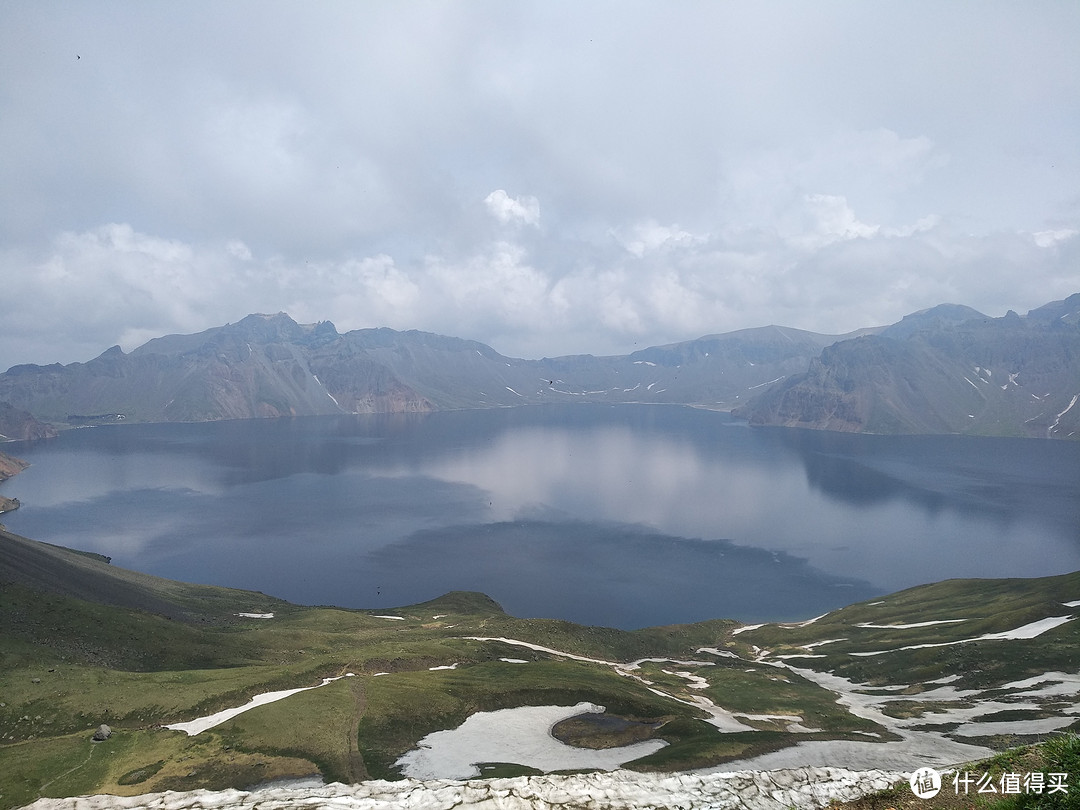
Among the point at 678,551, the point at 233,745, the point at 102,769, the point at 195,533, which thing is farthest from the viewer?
the point at 195,533

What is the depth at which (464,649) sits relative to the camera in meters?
72.9

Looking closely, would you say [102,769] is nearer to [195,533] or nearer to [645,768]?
[645,768]

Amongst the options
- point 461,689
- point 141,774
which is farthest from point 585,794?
point 461,689

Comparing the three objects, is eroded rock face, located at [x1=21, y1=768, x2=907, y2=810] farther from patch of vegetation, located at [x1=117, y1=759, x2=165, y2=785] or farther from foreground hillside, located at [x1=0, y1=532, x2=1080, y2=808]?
foreground hillside, located at [x1=0, y1=532, x2=1080, y2=808]

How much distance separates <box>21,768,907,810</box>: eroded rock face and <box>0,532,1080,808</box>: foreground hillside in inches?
610

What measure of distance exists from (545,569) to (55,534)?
171558 millimetres

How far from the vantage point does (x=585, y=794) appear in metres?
22.3

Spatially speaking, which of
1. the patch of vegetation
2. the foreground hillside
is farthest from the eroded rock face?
the foreground hillside

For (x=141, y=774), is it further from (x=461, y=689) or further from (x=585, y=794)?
(x=585, y=794)

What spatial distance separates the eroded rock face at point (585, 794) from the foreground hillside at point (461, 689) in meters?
15.5

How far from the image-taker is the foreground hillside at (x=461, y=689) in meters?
38.9

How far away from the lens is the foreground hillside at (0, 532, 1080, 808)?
38906 mm

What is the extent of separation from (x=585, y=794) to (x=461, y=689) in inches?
1438

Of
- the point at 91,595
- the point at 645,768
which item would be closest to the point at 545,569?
the point at 91,595
